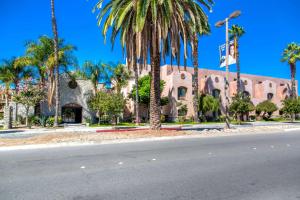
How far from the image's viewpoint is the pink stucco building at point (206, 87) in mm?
39875

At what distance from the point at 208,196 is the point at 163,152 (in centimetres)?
479

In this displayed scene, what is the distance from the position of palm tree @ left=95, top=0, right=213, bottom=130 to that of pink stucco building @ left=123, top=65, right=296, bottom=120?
55.0ft

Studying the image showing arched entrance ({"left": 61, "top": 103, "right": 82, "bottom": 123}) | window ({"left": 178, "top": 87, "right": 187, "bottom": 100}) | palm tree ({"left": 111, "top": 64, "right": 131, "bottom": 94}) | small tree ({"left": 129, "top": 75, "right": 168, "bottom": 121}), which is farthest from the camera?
window ({"left": 178, "top": 87, "right": 187, "bottom": 100})

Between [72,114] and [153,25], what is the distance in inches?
914

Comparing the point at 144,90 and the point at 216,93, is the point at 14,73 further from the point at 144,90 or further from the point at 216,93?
the point at 216,93

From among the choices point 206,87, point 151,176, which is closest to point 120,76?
point 206,87

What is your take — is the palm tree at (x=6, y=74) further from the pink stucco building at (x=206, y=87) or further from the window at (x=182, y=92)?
the window at (x=182, y=92)

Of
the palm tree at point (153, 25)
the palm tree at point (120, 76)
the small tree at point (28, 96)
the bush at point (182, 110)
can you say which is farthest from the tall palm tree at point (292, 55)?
the small tree at point (28, 96)

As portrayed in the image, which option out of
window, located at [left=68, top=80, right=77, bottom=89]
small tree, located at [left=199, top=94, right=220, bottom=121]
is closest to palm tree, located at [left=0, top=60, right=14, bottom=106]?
window, located at [left=68, top=80, right=77, bottom=89]

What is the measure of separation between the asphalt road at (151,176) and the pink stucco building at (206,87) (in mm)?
26831

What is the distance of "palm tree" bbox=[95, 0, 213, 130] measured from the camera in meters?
15.9

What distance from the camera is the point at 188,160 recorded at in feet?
25.9

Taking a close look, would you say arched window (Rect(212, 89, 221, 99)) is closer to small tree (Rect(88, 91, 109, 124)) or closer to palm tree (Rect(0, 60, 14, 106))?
small tree (Rect(88, 91, 109, 124))

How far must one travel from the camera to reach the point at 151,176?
19.6 feet
